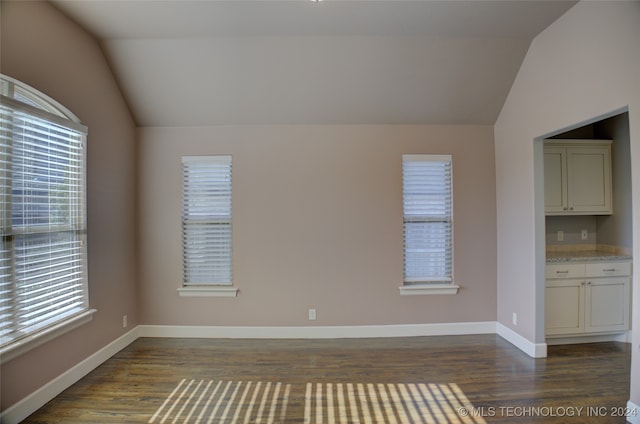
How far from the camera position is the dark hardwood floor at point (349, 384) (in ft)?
6.72

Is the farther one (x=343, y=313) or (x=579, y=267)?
(x=343, y=313)

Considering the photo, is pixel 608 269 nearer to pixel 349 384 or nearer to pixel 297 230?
pixel 349 384

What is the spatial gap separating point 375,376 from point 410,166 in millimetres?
2281

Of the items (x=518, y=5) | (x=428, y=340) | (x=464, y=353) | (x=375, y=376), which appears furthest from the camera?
(x=428, y=340)

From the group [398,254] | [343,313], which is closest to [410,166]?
[398,254]

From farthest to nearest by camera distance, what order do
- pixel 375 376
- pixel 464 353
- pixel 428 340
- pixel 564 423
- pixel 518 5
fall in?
pixel 428 340, pixel 464 353, pixel 375 376, pixel 518 5, pixel 564 423

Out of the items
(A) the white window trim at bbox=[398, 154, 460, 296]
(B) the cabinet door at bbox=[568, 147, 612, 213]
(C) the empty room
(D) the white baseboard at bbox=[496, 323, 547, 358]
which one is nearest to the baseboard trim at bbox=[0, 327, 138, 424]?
(C) the empty room

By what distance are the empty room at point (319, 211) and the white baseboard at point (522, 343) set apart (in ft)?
0.10

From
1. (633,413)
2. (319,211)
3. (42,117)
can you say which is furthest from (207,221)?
(633,413)

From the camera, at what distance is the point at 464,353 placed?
2.91 metres

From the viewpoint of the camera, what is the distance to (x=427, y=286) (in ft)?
10.9

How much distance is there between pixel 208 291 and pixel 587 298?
4.18 m

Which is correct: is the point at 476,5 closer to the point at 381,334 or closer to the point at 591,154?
the point at 591,154

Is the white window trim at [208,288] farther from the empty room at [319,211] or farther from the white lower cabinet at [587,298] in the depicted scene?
the white lower cabinet at [587,298]
